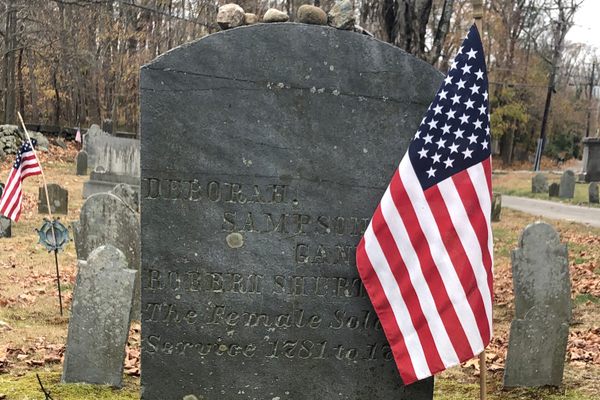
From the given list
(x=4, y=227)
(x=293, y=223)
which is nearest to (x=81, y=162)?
(x=4, y=227)

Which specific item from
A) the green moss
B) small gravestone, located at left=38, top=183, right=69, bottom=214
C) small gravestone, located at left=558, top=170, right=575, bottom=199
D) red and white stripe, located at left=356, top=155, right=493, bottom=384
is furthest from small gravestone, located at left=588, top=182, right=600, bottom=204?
red and white stripe, located at left=356, top=155, right=493, bottom=384

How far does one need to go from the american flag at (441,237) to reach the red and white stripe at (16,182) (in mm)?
7404

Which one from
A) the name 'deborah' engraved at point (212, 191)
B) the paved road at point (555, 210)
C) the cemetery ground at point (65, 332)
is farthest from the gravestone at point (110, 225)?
the paved road at point (555, 210)

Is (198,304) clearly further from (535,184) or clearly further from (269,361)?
(535,184)

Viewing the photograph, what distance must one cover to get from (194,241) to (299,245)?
0.63 m

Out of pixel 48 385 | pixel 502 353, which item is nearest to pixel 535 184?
pixel 502 353

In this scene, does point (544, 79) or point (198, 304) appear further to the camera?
point (544, 79)

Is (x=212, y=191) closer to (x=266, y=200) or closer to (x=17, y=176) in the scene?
(x=266, y=200)

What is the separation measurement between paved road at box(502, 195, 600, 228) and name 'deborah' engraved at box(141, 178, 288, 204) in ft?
47.3

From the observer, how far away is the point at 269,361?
4484 mm

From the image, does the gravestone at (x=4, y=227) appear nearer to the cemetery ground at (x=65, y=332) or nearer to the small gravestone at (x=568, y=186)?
the cemetery ground at (x=65, y=332)

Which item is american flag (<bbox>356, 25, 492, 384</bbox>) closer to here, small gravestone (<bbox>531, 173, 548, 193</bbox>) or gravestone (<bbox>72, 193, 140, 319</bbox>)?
gravestone (<bbox>72, 193, 140, 319</bbox>)

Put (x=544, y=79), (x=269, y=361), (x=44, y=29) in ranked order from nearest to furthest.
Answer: (x=269, y=361)
(x=44, y=29)
(x=544, y=79)

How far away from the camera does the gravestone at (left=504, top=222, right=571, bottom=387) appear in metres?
5.99
